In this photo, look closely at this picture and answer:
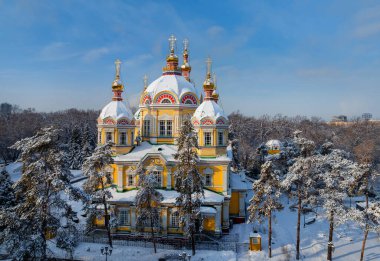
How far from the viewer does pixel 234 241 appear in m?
21.8

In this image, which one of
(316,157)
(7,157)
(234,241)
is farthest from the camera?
(7,157)

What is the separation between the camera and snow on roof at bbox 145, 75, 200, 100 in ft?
88.8

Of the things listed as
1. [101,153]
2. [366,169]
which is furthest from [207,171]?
[366,169]

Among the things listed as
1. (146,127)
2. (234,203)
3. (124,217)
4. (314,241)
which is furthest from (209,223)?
(146,127)

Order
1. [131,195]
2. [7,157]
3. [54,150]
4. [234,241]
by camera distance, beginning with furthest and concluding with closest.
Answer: [7,157] → [131,195] → [234,241] → [54,150]

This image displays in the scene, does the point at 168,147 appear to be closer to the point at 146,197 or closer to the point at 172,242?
the point at 146,197

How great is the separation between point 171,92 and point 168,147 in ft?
15.6

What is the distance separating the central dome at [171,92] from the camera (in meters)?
26.9

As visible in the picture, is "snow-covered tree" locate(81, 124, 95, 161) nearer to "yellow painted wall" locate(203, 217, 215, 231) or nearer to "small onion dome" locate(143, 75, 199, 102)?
"small onion dome" locate(143, 75, 199, 102)

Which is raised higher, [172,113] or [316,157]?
[172,113]

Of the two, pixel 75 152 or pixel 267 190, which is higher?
pixel 75 152

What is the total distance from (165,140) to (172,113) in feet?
7.85

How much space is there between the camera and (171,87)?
89.6ft

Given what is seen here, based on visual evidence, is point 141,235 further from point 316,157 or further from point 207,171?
point 316,157
